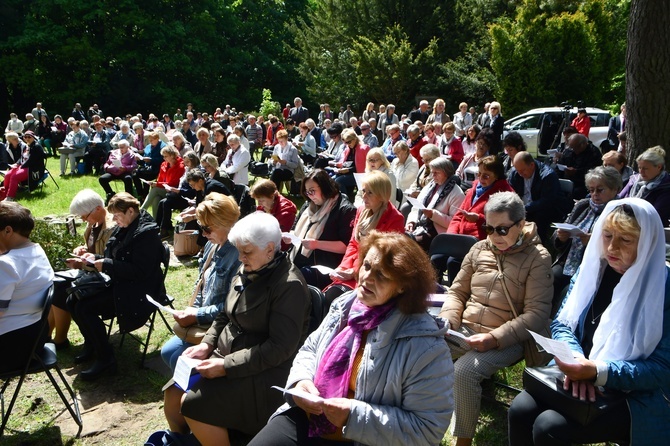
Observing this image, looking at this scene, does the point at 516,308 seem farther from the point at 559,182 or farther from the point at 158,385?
the point at 559,182

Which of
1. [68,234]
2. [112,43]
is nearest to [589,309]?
[68,234]

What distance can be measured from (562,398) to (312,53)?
29.5 metres

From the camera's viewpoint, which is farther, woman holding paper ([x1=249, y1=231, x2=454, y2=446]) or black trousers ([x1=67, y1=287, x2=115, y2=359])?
black trousers ([x1=67, y1=287, x2=115, y2=359])

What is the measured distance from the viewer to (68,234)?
237 inches

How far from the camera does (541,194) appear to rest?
5680 mm

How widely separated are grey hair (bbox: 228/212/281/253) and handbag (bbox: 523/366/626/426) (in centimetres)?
145

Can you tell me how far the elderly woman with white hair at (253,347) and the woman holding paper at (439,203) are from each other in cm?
264

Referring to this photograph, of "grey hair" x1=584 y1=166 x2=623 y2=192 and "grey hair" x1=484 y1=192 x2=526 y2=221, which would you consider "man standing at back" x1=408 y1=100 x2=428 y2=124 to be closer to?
"grey hair" x1=584 y1=166 x2=623 y2=192

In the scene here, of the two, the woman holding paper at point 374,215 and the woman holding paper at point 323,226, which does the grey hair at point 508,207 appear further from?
the woman holding paper at point 323,226

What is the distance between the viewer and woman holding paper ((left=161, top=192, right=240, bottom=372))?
3559 mm

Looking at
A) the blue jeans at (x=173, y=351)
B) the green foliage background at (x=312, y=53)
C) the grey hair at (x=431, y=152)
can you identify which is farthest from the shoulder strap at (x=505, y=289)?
the green foliage background at (x=312, y=53)

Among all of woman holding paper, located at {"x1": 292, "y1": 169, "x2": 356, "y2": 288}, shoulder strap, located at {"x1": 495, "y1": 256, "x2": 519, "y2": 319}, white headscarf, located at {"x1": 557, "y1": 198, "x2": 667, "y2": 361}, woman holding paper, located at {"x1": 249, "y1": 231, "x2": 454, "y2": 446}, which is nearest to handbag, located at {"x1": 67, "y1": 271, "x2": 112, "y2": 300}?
woman holding paper, located at {"x1": 292, "y1": 169, "x2": 356, "y2": 288}

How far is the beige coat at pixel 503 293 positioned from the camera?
3139 millimetres

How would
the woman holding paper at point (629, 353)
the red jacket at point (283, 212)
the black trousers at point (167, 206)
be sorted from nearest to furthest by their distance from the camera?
the woman holding paper at point (629, 353), the red jacket at point (283, 212), the black trousers at point (167, 206)
